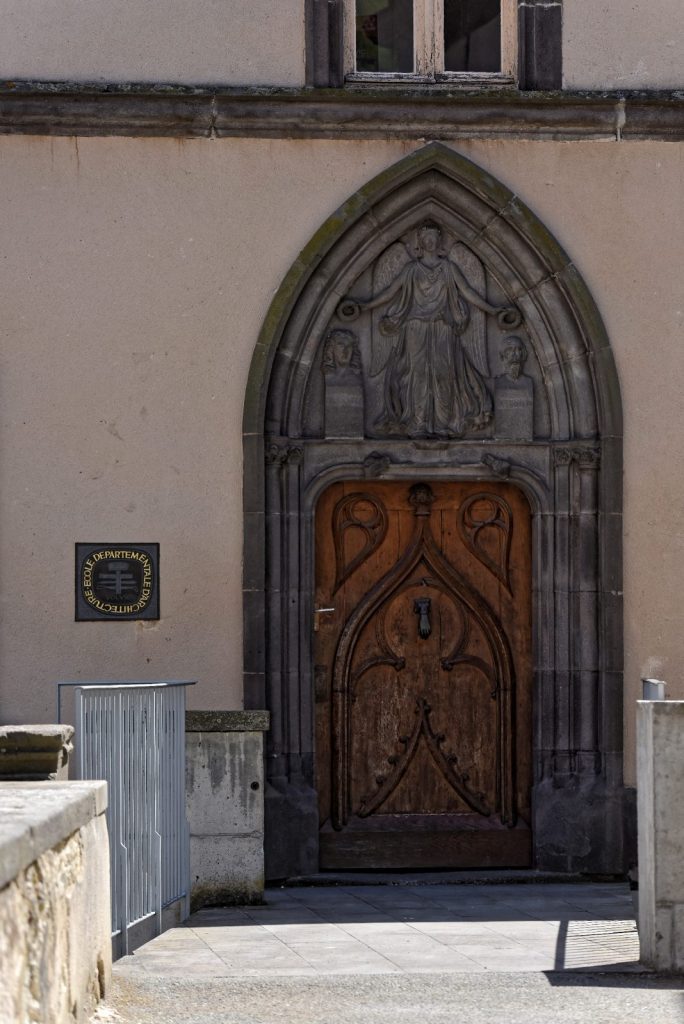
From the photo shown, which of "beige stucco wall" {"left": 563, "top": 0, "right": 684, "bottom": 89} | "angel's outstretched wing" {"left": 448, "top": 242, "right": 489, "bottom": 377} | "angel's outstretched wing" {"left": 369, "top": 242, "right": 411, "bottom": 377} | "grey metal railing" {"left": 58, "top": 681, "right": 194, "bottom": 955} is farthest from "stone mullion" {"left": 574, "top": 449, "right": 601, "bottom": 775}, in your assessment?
"grey metal railing" {"left": 58, "top": 681, "right": 194, "bottom": 955}

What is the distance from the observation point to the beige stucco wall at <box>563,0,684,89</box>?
10570 millimetres

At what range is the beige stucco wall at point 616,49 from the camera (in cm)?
1057

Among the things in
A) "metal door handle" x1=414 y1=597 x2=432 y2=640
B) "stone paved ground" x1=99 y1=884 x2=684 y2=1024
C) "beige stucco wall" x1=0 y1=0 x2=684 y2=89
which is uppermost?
"beige stucco wall" x1=0 y1=0 x2=684 y2=89

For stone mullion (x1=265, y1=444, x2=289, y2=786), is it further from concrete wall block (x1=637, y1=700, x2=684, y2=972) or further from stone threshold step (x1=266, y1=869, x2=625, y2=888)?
concrete wall block (x1=637, y1=700, x2=684, y2=972)

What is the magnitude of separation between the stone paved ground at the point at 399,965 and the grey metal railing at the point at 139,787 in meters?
0.18

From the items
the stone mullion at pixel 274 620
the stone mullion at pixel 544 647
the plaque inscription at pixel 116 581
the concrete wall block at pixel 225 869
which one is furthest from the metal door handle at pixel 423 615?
the concrete wall block at pixel 225 869

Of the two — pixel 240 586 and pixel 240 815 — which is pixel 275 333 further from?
pixel 240 815

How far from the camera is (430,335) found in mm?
10602

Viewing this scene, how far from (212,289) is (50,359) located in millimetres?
999

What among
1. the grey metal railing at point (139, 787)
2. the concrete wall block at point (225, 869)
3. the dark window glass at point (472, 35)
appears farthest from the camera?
the dark window glass at point (472, 35)

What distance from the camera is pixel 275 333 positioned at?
406 inches

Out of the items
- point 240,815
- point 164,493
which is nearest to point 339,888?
point 240,815

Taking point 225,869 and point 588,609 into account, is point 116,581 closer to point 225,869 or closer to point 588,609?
point 225,869

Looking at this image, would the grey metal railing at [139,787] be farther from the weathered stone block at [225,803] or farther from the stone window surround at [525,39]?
the stone window surround at [525,39]
